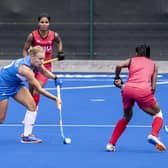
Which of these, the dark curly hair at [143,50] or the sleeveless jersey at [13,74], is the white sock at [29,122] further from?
the dark curly hair at [143,50]

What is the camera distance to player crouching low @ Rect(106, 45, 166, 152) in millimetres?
10594

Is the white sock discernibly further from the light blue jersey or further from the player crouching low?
the player crouching low

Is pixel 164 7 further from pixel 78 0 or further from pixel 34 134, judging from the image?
pixel 34 134

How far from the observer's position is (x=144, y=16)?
81.5 feet

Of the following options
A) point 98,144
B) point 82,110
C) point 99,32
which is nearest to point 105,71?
point 99,32

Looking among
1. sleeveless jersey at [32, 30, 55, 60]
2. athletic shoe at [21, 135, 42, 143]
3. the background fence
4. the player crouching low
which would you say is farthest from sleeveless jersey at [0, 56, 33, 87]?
the background fence

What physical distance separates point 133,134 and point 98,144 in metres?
1.12

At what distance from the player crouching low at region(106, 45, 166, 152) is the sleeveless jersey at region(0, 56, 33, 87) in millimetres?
1394

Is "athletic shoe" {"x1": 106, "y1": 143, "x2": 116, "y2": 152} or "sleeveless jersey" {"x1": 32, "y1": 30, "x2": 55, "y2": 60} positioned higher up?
"sleeveless jersey" {"x1": 32, "y1": 30, "x2": 55, "y2": 60}

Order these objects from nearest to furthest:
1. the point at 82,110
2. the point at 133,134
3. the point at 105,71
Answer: the point at 133,134 < the point at 82,110 < the point at 105,71

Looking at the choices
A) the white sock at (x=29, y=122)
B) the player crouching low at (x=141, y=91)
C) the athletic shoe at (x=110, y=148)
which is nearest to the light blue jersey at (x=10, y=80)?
the white sock at (x=29, y=122)

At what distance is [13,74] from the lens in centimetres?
1133

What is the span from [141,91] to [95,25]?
14521 millimetres

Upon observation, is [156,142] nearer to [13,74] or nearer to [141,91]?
[141,91]
